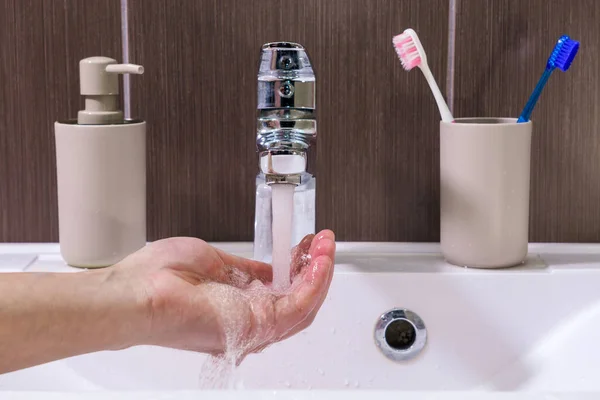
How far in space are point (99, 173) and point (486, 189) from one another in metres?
0.35

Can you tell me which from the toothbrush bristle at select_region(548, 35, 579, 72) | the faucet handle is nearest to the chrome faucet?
the faucet handle

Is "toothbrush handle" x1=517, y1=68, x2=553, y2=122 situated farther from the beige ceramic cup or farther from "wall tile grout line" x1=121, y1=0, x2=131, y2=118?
"wall tile grout line" x1=121, y1=0, x2=131, y2=118

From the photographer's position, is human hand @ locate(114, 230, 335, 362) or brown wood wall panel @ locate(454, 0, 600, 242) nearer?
human hand @ locate(114, 230, 335, 362)

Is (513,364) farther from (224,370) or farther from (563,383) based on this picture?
(224,370)

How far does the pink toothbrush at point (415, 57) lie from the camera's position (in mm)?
758

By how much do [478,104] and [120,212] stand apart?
36 cm

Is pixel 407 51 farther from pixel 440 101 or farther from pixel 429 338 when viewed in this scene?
pixel 429 338

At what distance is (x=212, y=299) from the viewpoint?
60cm

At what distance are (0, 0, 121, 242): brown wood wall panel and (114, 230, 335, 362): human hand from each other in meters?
Answer: 0.25

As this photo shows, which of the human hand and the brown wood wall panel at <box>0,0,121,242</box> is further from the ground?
the brown wood wall panel at <box>0,0,121,242</box>

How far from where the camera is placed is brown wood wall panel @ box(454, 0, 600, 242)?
2.71 feet

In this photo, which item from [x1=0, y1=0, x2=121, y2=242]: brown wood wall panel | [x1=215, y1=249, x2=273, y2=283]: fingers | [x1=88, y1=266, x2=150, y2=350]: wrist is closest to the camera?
[x1=88, y1=266, x2=150, y2=350]: wrist

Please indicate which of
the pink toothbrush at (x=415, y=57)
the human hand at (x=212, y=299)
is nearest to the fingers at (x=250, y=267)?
the human hand at (x=212, y=299)

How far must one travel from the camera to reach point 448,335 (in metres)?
0.77
